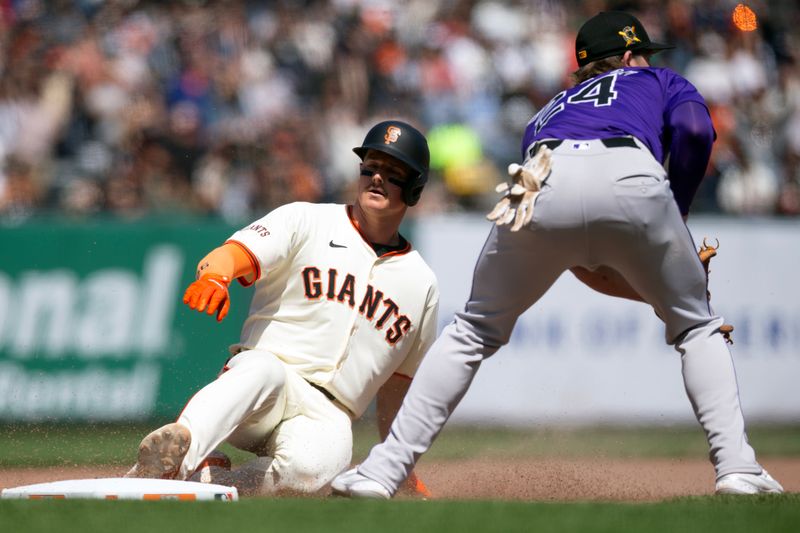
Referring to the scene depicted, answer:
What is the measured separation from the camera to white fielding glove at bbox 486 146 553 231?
4320mm

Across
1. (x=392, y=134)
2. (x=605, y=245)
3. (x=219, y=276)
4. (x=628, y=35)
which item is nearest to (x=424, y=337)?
(x=392, y=134)

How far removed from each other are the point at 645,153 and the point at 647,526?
4.75ft

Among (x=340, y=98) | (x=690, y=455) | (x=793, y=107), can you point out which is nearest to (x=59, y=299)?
(x=340, y=98)

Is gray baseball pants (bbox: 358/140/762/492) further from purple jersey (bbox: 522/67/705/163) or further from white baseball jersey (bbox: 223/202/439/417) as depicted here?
white baseball jersey (bbox: 223/202/439/417)

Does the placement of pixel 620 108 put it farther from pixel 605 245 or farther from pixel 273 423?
pixel 273 423

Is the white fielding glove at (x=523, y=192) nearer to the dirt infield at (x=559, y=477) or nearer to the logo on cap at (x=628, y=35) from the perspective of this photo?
the logo on cap at (x=628, y=35)

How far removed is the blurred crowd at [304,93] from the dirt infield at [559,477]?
3619 mm

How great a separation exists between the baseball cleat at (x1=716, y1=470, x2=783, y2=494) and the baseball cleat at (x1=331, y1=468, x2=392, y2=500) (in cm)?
127

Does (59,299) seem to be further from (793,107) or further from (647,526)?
(793,107)

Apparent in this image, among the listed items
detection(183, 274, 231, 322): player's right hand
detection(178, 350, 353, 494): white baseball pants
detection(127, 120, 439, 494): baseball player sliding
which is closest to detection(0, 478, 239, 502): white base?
detection(178, 350, 353, 494): white baseball pants

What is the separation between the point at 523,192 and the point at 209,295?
4.39 ft

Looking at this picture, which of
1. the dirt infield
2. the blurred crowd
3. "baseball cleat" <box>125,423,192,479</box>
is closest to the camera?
"baseball cleat" <box>125,423,192,479</box>

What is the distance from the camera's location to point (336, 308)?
5.39m

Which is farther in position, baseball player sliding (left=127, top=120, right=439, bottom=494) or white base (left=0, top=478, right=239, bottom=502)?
baseball player sliding (left=127, top=120, right=439, bottom=494)
